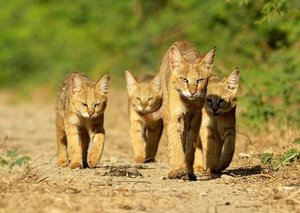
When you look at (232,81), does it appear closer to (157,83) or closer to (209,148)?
(209,148)

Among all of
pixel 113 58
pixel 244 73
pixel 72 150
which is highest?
pixel 113 58

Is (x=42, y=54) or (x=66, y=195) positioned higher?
(x=42, y=54)

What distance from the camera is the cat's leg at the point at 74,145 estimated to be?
31.6ft

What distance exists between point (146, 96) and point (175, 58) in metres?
3.15

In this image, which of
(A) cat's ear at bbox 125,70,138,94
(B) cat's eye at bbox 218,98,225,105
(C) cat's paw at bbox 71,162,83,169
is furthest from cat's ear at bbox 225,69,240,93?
(A) cat's ear at bbox 125,70,138,94

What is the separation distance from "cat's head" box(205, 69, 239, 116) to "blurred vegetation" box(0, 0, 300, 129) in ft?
5.54

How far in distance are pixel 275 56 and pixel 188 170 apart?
227 inches

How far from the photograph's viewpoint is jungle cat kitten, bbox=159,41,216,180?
8.66 meters

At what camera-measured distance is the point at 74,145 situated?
9.70m

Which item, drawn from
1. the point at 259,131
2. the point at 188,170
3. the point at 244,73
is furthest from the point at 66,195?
the point at 244,73

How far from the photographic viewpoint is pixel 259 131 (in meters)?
13.0

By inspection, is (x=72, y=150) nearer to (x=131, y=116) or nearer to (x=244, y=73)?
(x=131, y=116)

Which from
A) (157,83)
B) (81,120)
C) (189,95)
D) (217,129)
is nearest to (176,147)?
(189,95)

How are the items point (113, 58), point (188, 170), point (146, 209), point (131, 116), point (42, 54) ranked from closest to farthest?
point (146, 209) → point (188, 170) → point (131, 116) → point (113, 58) → point (42, 54)
